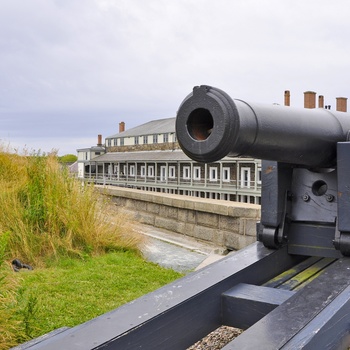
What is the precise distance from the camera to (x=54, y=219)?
6480 millimetres

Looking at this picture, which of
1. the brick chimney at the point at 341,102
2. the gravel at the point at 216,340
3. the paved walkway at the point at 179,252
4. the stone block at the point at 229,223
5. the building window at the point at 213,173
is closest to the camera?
the gravel at the point at 216,340

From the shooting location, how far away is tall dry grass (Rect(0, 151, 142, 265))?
613 centimetres

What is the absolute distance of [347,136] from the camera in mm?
2648

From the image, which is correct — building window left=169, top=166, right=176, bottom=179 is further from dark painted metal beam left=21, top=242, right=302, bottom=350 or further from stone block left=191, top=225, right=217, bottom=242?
dark painted metal beam left=21, top=242, right=302, bottom=350

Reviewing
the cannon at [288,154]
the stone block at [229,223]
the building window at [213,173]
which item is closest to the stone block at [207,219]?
the stone block at [229,223]

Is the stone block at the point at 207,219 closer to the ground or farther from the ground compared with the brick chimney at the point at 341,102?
closer to the ground

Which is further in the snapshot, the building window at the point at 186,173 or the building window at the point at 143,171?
the building window at the point at 143,171

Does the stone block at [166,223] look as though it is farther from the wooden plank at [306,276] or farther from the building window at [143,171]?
the building window at [143,171]

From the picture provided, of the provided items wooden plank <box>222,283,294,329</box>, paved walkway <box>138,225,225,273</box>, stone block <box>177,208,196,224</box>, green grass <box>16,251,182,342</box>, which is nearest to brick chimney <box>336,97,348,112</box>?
stone block <box>177,208,196,224</box>

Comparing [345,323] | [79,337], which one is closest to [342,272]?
[345,323]

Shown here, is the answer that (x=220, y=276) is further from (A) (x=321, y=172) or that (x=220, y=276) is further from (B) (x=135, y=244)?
(B) (x=135, y=244)

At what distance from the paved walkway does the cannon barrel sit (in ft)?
12.5

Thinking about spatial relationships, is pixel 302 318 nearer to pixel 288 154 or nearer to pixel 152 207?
pixel 288 154

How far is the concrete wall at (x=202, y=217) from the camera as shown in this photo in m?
6.88
